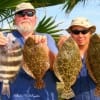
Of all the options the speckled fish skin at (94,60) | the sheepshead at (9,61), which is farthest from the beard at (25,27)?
the speckled fish skin at (94,60)

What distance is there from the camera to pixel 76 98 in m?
6.15

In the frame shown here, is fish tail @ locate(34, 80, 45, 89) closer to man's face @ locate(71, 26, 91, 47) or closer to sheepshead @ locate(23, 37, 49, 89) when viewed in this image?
sheepshead @ locate(23, 37, 49, 89)

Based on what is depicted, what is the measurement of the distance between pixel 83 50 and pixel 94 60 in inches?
7.3

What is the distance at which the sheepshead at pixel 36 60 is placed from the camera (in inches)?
227

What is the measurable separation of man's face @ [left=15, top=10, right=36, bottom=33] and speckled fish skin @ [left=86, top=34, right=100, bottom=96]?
0.71m

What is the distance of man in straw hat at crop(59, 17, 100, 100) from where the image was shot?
19.7 feet

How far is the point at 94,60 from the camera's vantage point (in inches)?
236

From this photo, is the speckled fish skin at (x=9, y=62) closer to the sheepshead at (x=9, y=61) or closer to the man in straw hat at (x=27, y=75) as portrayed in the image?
the sheepshead at (x=9, y=61)

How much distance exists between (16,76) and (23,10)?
772 mm

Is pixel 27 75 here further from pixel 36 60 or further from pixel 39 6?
pixel 39 6

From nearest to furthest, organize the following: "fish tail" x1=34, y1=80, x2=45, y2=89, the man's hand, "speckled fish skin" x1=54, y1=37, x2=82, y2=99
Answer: the man's hand, "speckled fish skin" x1=54, y1=37, x2=82, y2=99, "fish tail" x1=34, y1=80, x2=45, y2=89

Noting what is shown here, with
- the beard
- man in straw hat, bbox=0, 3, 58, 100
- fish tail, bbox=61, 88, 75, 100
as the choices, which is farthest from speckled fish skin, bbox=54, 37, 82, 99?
the beard

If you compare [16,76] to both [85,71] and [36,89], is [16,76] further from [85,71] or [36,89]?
[85,71]

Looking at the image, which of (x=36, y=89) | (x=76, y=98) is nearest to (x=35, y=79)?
(x=36, y=89)
